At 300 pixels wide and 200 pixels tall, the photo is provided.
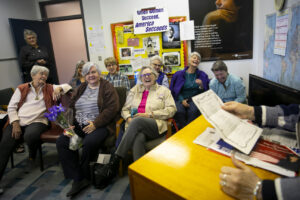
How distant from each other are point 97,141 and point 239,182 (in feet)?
5.28

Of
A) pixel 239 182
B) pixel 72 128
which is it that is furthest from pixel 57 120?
pixel 239 182

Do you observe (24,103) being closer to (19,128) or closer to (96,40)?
(19,128)

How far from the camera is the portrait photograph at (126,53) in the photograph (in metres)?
3.92

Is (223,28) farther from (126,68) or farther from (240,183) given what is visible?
(240,183)

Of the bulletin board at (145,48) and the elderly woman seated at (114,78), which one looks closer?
the elderly woman seated at (114,78)

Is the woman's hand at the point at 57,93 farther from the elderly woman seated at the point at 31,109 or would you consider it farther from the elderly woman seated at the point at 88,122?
the elderly woman seated at the point at 88,122

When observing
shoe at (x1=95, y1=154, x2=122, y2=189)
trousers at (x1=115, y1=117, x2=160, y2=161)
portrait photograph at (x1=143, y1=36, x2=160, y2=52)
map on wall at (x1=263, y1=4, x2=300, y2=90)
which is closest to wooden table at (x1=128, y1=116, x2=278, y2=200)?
trousers at (x1=115, y1=117, x2=160, y2=161)

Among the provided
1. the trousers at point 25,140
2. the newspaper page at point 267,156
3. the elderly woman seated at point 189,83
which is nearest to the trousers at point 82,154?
the trousers at point 25,140

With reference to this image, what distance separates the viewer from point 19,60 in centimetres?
429

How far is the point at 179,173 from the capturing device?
A: 87 cm

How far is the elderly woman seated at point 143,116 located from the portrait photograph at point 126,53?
5.26 ft

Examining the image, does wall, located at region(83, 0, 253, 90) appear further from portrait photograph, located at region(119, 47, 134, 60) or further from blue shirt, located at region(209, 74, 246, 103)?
blue shirt, located at region(209, 74, 246, 103)

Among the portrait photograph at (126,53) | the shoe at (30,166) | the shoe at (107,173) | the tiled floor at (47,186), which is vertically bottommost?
the tiled floor at (47,186)

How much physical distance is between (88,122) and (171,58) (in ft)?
6.89
